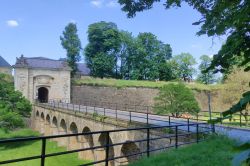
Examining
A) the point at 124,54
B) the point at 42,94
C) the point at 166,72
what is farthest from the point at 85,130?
the point at 166,72

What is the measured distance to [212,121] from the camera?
4.86 ft

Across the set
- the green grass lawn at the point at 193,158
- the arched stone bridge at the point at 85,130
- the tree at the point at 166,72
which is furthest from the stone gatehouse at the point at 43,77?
the green grass lawn at the point at 193,158

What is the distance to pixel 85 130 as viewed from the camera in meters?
21.8

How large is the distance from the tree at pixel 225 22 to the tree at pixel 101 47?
43.9 m

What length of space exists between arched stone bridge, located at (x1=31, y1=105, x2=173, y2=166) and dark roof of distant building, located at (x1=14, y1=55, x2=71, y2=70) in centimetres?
537

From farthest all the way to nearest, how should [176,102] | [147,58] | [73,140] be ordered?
[147,58]
[73,140]
[176,102]

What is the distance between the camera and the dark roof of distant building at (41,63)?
39.4 metres

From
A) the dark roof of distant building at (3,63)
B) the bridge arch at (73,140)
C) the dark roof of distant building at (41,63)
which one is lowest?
the bridge arch at (73,140)

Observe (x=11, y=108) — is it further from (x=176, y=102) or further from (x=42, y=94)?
(x=42, y=94)

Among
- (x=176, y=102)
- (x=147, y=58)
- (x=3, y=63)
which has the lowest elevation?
Answer: (x=176, y=102)

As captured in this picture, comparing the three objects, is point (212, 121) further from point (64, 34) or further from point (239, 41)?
point (64, 34)

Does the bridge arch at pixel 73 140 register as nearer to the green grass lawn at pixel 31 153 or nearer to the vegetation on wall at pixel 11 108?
the green grass lawn at pixel 31 153

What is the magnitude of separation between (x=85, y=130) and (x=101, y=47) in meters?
30.0

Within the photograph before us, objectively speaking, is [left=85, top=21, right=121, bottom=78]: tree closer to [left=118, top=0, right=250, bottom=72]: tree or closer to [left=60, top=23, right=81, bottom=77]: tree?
[left=60, top=23, right=81, bottom=77]: tree
